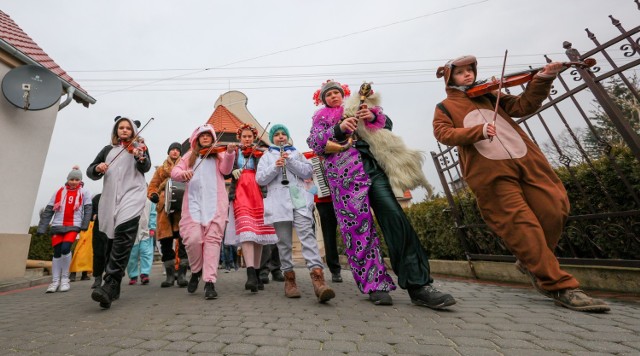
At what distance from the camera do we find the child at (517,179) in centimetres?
246

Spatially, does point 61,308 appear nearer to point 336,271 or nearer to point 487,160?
point 336,271

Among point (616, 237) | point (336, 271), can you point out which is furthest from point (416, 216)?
point (616, 237)

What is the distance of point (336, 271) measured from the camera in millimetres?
4742

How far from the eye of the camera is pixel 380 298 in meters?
2.81

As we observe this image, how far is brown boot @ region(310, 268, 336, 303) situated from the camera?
290 centimetres

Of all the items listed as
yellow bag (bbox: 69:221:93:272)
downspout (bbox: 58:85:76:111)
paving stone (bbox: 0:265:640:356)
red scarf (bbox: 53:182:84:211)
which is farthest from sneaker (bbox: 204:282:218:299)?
downspout (bbox: 58:85:76:111)

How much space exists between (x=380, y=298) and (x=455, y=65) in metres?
2.27

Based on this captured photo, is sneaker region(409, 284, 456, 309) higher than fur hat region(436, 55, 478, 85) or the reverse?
the reverse

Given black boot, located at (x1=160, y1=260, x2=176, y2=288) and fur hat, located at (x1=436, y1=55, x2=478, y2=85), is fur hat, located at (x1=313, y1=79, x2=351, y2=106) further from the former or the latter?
black boot, located at (x1=160, y1=260, x2=176, y2=288)

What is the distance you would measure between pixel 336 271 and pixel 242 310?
6.84 feet

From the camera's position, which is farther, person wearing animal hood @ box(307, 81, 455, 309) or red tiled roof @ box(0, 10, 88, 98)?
red tiled roof @ box(0, 10, 88, 98)

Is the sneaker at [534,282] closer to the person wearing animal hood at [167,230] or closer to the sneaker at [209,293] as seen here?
the sneaker at [209,293]

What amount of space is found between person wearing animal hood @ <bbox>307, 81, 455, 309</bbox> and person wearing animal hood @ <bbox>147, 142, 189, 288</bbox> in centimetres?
298

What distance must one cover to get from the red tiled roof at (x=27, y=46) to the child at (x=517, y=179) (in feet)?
28.0
